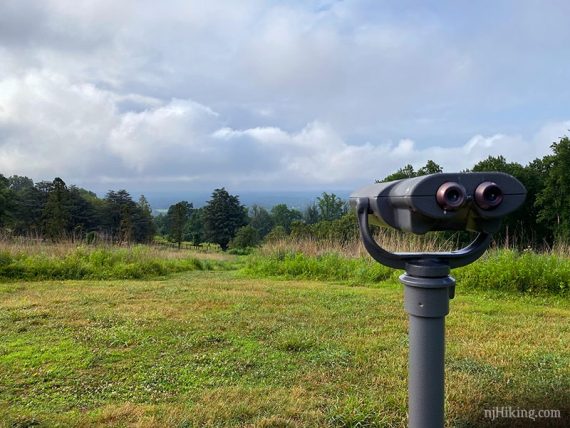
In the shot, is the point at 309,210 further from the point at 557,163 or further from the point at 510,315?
the point at 510,315

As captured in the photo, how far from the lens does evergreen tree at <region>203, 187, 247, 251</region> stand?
44.8 metres

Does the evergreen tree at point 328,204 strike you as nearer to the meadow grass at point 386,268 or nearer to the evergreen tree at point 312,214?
the evergreen tree at point 312,214

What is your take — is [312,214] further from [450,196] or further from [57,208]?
[450,196]

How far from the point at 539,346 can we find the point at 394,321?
107 cm

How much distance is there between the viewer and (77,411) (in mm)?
2008

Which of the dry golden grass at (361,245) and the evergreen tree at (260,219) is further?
the evergreen tree at (260,219)

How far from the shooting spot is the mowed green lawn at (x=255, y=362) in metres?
1.97

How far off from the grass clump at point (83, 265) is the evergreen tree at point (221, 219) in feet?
115

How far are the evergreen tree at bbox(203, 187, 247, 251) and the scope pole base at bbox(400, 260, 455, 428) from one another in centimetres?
4321

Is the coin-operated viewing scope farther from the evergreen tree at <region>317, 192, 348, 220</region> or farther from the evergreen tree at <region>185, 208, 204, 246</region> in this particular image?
the evergreen tree at <region>317, 192, 348, 220</region>

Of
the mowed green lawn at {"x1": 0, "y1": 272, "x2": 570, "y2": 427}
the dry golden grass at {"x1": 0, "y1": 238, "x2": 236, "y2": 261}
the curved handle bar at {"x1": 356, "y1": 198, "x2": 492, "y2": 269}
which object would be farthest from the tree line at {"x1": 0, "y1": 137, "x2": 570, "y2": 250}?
the curved handle bar at {"x1": 356, "y1": 198, "x2": 492, "y2": 269}

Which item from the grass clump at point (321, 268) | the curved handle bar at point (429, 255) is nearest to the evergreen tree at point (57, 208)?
the grass clump at point (321, 268)

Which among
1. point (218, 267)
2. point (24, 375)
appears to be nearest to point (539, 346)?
point (24, 375)

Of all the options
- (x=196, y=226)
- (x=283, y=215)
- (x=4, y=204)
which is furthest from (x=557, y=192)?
(x=283, y=215)
